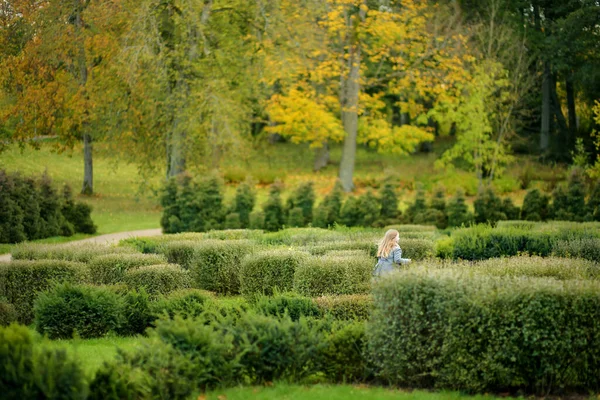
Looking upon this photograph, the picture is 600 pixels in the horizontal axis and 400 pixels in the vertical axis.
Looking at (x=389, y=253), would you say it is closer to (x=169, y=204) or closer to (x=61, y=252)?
(x=61, y=252)

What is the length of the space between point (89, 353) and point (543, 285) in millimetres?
5256

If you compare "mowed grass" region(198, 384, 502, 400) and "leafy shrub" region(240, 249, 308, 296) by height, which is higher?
"leafy shrub" region(240, 249, 308, 296)

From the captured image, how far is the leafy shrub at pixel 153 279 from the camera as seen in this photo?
1234 centimetres

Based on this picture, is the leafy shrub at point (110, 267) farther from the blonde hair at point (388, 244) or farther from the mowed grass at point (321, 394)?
the mowed grass at point (321, 394)

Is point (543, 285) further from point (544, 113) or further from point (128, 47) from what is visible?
point (544, 113)

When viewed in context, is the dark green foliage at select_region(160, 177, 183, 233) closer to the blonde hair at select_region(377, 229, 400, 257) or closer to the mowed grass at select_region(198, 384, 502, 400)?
the blonde hair at select_region(377, 229, 400, 257)

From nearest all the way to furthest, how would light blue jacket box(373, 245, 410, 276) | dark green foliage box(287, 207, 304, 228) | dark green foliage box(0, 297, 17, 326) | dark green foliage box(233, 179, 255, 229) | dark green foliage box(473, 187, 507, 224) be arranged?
dark green foliage box(0, 297, 17, 326)
light blue jacket box(373, 245, 410, 276)
dark green foliage box(473, 187, 507, 224)
dark green foliage box(287, 207, 304, 228)
dark green foliage box(233, 179, 255, 229)

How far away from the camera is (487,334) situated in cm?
819

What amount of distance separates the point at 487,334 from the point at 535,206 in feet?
51.6

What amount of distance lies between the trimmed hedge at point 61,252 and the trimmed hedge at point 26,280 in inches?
37.5

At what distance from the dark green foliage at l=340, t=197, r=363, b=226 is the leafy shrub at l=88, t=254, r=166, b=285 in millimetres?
11070

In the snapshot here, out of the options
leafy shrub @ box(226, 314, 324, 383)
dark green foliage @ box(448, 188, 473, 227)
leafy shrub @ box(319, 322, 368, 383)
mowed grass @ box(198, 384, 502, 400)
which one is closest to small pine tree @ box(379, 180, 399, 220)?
dark green foliage @ box(448, 188, 473, 227)

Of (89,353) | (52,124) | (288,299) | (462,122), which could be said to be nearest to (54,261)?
(89,353)

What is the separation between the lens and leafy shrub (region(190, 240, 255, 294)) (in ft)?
47.4
